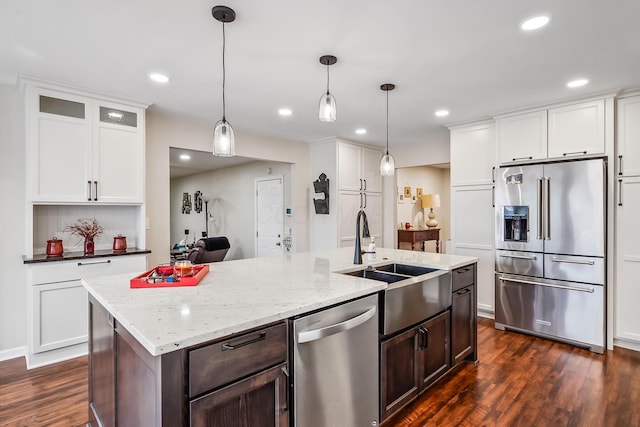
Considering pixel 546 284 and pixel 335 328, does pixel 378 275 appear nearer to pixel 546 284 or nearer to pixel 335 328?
pixel 335 328

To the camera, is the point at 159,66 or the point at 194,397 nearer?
the point at 194,397

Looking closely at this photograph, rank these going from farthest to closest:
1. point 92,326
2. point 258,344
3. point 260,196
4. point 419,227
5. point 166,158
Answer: point 419,227
point 260,196
point 166,158
point 92,326
point 258,344

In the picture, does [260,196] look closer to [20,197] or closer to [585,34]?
[20,197]

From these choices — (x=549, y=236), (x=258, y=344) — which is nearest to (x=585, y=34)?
(x=549, y=236)

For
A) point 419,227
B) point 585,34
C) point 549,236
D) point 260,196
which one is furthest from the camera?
point 419,227

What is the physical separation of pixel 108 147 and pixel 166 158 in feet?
2.51

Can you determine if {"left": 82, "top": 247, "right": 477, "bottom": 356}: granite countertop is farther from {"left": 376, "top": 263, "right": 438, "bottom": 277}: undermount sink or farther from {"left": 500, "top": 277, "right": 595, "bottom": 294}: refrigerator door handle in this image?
{"left": 500, "top": 277, "right": 595, "bottom": 294}: refrigerator door handle

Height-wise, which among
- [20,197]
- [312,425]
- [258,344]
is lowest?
[312,425]

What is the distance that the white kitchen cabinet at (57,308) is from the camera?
9.25 feet

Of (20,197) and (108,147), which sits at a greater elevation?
(108,147)

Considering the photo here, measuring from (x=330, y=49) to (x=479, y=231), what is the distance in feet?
9.84

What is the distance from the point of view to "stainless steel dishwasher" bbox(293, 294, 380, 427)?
1452mm

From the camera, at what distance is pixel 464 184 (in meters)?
4.29

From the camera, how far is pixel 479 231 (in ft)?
13.7
